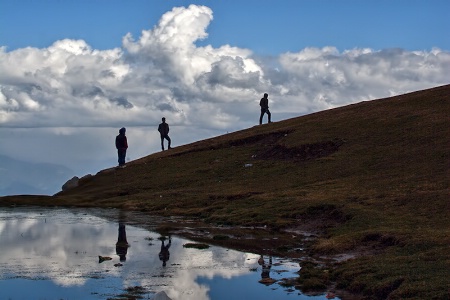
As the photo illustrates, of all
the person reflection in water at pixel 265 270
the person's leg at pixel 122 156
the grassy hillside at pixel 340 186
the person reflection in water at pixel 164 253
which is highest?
the person's leg at pixel 122 156

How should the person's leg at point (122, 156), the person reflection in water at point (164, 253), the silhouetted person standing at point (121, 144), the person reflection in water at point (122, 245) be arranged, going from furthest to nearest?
the person's leg at point (122, 156)
the silhouetted person standing at point (121, 144)
the person reflection in water at point (122, 245)
the person reflection in water at point (164, 253)

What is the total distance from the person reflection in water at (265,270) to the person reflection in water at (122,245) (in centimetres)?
503

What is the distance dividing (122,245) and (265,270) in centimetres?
726

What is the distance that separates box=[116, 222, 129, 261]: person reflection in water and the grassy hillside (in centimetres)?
605

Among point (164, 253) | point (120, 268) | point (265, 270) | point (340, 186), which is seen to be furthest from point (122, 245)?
point (340, 186)

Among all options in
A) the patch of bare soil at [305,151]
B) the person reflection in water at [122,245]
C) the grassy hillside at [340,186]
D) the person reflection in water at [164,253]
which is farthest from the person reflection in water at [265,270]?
the patch of bare soil at [305,151]

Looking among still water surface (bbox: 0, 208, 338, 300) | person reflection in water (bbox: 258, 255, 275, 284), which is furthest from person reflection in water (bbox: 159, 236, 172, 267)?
person reflection in water (bbox: 258, 255, 275, 284)

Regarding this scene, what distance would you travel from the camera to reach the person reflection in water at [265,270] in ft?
68.1

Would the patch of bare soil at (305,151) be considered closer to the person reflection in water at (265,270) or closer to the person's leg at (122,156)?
the person's leg at (122,156)

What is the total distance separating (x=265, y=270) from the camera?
22.5 metres

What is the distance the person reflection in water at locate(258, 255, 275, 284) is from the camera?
2077 cm

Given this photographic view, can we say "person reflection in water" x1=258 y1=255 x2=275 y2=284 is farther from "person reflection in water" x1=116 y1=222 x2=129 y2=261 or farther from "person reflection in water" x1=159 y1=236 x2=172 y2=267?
"person reflection in water" x1=116 y1=222 x2=129 y2=261

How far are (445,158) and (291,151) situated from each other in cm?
1449

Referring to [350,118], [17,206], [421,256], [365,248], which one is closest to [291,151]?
[350,118]
